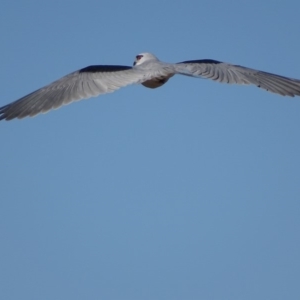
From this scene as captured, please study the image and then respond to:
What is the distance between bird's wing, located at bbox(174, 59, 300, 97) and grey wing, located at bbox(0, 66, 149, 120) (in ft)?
2.89

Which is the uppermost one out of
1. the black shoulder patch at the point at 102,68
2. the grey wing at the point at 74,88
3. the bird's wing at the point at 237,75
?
the bird's wing at the point at 237,75

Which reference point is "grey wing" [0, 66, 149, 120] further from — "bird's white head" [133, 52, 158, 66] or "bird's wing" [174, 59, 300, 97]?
"bird's white head" [133, 52, 158, 66]

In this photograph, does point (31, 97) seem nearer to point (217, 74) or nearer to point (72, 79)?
point (72, 79)

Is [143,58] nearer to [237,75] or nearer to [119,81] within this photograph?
[237,75]

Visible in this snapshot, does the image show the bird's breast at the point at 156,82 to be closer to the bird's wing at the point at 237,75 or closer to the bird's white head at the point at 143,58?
the bird's wing at the point at 237,75

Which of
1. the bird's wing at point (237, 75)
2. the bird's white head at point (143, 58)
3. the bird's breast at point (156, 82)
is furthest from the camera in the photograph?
the bird's white head at point (143, 58)

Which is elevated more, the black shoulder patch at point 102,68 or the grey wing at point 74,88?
the black shoulder patch at point 102,68

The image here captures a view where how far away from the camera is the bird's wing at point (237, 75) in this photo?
16.1 m

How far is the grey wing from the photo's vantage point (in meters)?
15.6

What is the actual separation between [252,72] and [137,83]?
2842mm

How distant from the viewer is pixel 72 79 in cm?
1636

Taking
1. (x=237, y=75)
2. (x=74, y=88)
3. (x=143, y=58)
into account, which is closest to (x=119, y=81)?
(x=74, y=88)


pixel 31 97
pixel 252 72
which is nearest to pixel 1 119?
pixel 31 97

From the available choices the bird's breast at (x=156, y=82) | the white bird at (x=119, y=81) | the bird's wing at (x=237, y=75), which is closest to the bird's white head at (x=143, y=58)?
the white bird at (x=119, y=81)
